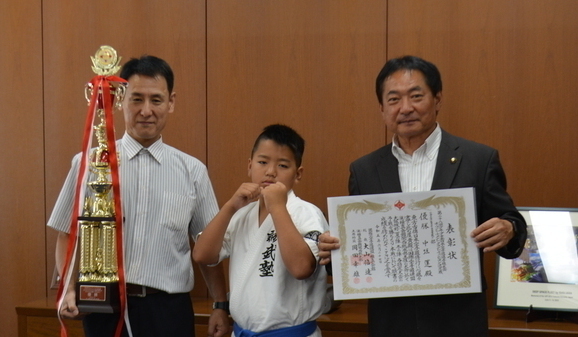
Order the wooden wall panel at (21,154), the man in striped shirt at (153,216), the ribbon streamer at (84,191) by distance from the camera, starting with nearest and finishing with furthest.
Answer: the ribbon streamer at (84,191), the man in striped shirt at (153,216), the wooden wall panel at (21,154)

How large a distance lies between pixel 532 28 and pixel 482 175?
1266 mm

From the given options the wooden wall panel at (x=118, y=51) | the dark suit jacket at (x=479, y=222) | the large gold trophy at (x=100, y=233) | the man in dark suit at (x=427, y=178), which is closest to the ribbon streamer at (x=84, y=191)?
the large gold trophy at (x=100, y=233)

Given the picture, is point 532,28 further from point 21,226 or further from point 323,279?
point 21,226

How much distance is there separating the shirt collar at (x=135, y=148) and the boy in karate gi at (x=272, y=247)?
40 centimetres

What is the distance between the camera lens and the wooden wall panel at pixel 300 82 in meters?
3.14

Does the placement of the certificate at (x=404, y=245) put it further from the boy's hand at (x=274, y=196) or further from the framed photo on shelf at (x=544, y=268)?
the framed photo on shelf at (x=544, y=268)

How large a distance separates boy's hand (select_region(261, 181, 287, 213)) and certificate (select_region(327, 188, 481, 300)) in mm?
192

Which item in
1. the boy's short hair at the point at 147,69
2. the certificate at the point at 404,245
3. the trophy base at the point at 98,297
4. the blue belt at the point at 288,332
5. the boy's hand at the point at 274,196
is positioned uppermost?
the boy's short hair at the point at 147,69

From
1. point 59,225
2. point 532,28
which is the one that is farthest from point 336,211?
point 532,28

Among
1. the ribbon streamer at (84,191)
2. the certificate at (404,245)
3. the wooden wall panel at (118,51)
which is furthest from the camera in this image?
the wooden wall panel at (118,51)

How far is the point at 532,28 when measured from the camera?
2.98m

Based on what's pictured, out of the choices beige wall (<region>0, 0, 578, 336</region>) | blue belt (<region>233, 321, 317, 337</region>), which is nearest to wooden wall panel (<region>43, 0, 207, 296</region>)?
beige wall (<region>0, 0, 578, 336</region>)

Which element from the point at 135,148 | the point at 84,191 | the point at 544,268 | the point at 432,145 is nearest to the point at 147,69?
the point at 135,148

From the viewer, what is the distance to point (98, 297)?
7.13 ft
